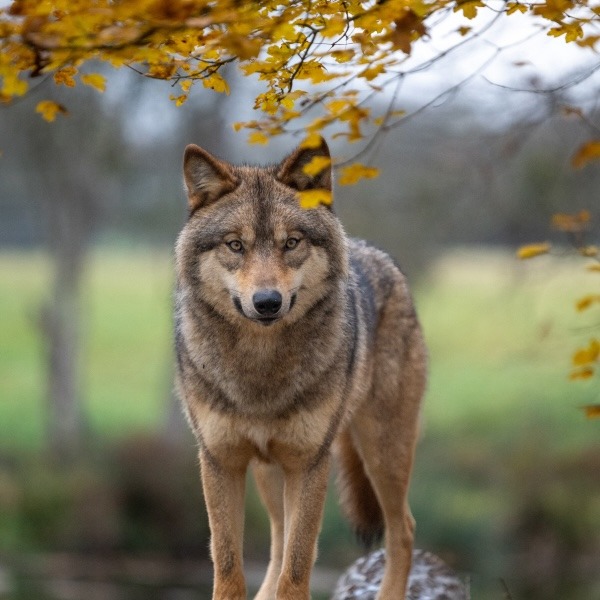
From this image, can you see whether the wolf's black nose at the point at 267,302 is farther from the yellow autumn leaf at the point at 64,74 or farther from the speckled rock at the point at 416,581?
the speckled rock at the point at 416,581

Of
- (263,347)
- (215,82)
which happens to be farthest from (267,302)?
(215,82)

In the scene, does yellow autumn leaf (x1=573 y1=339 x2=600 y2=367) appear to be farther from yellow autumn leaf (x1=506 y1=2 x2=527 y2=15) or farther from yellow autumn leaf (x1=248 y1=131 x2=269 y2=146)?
yellow autumn leaf (x1=248 y1=131 x2=269 y2=146)

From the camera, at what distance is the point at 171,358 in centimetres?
1653

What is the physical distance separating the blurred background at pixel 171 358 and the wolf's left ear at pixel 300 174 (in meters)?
1.73

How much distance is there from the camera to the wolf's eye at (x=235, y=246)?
15.5 ft

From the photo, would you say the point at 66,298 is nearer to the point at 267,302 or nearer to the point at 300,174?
the point at 300,174

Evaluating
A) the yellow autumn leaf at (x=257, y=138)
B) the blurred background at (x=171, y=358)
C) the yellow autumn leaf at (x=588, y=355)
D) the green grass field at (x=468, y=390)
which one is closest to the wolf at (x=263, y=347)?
the yellow autumn leaf at (x=257, y=138)

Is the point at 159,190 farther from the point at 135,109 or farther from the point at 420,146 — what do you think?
the point at 420,146

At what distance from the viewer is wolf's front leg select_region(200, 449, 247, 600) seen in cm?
495

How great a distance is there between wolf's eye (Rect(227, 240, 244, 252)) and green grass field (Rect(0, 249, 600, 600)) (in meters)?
3.03

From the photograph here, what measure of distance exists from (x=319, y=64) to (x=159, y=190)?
14.5 metres

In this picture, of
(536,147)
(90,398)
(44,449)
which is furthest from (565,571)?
(90,398)

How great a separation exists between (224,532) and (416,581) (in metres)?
1.66

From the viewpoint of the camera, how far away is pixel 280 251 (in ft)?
15.4
